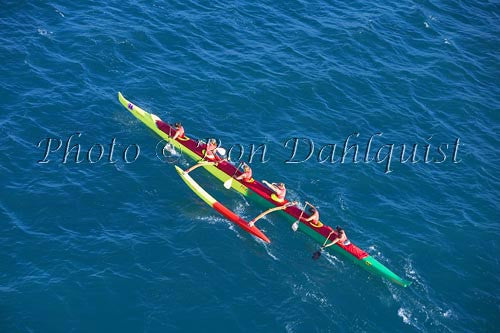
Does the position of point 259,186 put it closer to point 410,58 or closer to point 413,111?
point 413,111

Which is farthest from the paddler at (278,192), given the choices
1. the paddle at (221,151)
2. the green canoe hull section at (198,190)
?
the paddle at (221,151)

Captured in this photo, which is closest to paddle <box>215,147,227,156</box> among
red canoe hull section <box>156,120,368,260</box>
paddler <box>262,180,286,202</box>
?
red canoe hull section <box>156,120,368,260</box>

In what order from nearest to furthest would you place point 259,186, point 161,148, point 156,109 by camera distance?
point 259,186
point 161,148
point 156,109

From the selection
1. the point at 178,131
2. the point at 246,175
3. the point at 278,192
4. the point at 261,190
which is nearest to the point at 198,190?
the point at 246,175

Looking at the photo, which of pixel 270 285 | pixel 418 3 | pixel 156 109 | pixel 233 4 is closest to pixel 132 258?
pixel 270 285

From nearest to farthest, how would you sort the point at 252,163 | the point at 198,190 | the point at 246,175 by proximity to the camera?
the point at 198,190 < the point at 246,175 < the point at 252,163

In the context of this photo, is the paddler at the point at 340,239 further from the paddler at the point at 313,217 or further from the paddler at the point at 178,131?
the paddler at the point at 178,131

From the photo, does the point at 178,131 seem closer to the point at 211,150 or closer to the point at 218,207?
the point at 211,150
